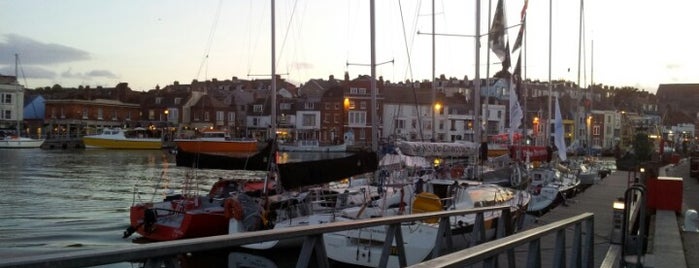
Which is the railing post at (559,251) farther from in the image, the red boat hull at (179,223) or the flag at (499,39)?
the flag at (499,39)

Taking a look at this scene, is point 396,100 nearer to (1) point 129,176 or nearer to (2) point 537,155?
(1) point 129,176

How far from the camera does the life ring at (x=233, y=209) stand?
19562 millimetres

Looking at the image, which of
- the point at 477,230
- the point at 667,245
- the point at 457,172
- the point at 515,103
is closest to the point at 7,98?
the point at 457,172

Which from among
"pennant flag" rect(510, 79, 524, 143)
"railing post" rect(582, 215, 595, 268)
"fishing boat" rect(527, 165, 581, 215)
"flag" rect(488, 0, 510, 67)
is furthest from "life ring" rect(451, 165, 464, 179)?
"railing post" rect(582, 215, 595, 268)

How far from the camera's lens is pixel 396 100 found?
105m

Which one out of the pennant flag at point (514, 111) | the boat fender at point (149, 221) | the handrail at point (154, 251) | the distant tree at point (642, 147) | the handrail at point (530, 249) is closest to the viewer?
the handrail at point (154, 251)

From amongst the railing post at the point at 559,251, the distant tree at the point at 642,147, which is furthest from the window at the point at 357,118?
the railing post at the point at 559,251

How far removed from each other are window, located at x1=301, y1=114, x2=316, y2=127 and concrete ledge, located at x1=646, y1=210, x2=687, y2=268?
96181 millimetres

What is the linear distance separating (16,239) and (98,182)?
2395cm

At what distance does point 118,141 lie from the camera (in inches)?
4149

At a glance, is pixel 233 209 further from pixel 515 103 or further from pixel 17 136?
pixel 17 136

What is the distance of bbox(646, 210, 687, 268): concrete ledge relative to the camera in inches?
403

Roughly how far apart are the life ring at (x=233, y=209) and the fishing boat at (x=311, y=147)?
76.5 metres

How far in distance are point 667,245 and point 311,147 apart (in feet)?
291
